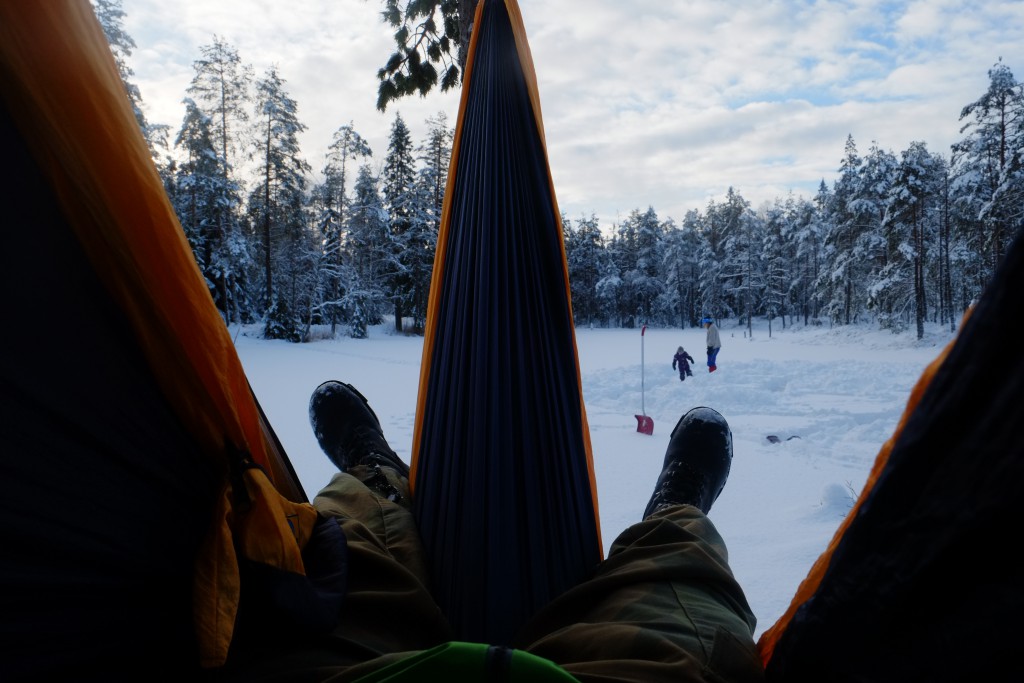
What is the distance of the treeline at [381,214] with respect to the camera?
1091cm

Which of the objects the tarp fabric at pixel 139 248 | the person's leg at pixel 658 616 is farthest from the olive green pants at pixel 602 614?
the tarp fabric at pixel 139 248

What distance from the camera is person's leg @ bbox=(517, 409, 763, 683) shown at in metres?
0.78

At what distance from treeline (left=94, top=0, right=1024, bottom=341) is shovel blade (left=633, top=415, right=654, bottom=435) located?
5.79 metres

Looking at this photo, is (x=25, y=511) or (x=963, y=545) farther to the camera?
(x=25, y=511)

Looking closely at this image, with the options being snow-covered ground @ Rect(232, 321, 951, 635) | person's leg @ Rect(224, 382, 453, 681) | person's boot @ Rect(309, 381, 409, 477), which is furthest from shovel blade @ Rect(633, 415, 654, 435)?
person's leg @ Rect(224, 382, 453, 681)

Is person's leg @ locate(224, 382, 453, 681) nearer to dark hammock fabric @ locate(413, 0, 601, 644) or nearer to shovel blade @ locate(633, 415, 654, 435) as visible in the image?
dark hammock fabric @ locate(413, 0, 601, 644)

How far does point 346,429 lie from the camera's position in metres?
2.33

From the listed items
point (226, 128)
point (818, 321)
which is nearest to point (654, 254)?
point (818, 321)

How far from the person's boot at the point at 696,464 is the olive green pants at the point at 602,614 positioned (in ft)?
1.30

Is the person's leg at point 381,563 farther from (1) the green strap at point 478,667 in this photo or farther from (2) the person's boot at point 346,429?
(1) the green strap at point 478,667

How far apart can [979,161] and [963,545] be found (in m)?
15.0

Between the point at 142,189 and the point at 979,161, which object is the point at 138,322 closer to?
the point at 142,189

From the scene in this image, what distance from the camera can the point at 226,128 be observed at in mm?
16203

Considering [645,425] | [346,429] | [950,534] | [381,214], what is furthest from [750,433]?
[381,214]
